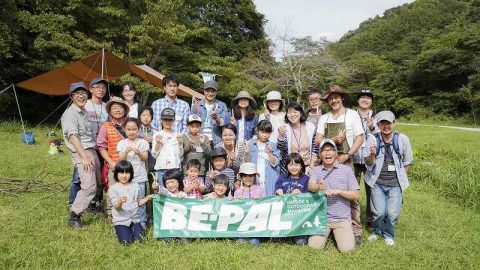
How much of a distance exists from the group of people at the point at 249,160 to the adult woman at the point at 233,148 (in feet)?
0.05

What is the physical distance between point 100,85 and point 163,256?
2.53m

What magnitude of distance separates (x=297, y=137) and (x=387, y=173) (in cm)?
122

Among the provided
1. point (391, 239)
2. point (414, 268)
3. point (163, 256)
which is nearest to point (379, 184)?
point (391, 239)

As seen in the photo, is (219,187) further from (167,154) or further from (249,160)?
(167,154)

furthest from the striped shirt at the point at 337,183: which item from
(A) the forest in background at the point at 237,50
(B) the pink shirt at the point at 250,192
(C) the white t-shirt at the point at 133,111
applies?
(A) the forest in background at the point at 237,50

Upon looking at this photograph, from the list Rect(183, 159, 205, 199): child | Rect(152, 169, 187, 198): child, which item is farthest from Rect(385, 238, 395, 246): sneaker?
Rect(152, 169, 187, 198): child

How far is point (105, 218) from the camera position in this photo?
5168 millimetres

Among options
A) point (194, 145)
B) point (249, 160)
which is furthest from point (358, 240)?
point (194, 145)

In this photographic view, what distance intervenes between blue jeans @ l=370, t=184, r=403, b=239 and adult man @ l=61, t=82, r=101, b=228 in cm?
359

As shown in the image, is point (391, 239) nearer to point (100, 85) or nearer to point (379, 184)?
point (379, 184)

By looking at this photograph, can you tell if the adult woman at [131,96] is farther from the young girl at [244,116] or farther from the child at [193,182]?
the young girl at [244,116]

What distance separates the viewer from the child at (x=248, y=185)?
4633 mm

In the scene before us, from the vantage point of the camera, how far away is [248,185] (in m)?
4.75

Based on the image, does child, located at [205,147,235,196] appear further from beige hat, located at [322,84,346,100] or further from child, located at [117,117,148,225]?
beige hat, located at [322,84,346,100]
